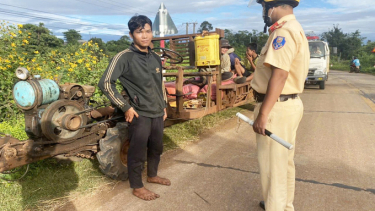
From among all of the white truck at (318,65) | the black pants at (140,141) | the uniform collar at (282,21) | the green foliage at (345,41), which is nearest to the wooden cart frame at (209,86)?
the black pants at (140,141)

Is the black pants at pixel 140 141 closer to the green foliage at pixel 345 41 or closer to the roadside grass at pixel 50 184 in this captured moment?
the roadside grass at pixel 50 184

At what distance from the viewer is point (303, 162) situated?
14.9 feet

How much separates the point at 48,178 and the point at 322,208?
10.6 feet

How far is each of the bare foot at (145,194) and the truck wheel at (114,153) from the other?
1.34 ft

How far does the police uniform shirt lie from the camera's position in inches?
90.7

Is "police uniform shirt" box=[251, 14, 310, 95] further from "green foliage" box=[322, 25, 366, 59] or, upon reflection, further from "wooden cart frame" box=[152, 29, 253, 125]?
"green foliage" box=[322, 25, 366, 59]

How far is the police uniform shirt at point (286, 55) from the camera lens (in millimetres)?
2303

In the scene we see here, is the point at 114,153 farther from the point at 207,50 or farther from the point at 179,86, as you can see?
the point at 207,50

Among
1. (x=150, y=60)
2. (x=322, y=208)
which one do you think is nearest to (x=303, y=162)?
(x=322, y=208)

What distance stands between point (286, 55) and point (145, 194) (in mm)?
2171

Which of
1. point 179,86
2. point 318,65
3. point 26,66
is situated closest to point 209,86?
point 179,86

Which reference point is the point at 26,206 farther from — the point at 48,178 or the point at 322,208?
the point at 322,208

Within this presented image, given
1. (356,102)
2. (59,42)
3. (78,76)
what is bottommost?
(356,102)

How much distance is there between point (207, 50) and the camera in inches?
223
